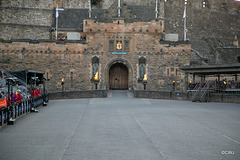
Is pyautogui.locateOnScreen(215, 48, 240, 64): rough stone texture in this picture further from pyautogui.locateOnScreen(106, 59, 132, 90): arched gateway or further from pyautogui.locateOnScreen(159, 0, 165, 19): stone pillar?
pyautogui.locateOnScreen(106, 59, 132, 90): arched gateway

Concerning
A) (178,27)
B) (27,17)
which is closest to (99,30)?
(27,17)

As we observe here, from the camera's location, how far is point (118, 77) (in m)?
34.9

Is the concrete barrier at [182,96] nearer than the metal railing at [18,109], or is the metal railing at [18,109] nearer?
the metal railing at [18,109]

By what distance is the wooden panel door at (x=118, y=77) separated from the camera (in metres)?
34.9

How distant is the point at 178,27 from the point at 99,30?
73.9ft

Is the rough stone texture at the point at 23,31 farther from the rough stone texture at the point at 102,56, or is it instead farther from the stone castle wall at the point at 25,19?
the rough stone texture at the point at 102,56

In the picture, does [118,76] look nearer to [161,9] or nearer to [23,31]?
[23,31]

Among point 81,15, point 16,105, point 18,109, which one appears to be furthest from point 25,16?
point 16,105

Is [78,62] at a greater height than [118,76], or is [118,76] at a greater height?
[78,62]

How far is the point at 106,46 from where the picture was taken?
1293 inches

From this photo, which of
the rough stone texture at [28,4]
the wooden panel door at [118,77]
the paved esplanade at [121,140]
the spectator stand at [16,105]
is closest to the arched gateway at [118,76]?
the wooden panel door at [118,77]

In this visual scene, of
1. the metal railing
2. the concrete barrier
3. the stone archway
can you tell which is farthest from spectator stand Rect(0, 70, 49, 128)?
the stone archway

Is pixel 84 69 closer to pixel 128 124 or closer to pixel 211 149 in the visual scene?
pixel 128 124

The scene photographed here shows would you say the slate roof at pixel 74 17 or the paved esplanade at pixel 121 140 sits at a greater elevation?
the slate roof at pixel 74 17
